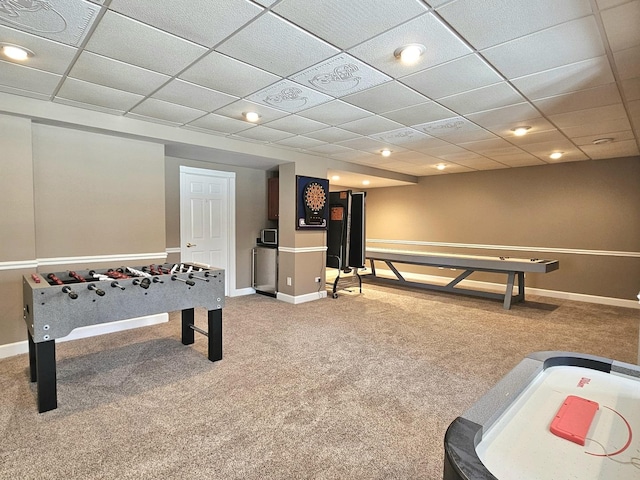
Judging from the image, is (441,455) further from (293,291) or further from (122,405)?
(293,291)

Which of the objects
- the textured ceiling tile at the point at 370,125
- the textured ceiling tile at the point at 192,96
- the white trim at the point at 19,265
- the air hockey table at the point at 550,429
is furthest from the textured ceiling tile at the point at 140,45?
the air hockey table at the point at 550,429

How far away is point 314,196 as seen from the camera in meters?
5.44

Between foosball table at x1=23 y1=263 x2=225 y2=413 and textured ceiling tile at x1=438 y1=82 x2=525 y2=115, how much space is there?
2627 mm

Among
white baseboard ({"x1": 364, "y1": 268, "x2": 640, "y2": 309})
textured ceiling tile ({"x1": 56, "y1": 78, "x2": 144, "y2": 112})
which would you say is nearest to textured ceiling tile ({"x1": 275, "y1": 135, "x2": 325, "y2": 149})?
textured ceiling tile ({"x1": 56, "y1": 78, "x2": 144, "y2": 112})

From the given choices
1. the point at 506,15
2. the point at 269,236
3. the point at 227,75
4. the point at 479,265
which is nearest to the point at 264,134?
the point at 227,75

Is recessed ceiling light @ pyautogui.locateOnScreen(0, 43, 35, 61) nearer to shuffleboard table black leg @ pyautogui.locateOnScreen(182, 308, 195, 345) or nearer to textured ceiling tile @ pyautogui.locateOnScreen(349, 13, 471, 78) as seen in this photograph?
textured ceiling tile @ pyautogui.locateOnScreen(349, 13, 471, 78)

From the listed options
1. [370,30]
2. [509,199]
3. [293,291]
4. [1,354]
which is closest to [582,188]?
[509,199]

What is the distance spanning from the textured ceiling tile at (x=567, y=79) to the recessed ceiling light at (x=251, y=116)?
91.5 inches

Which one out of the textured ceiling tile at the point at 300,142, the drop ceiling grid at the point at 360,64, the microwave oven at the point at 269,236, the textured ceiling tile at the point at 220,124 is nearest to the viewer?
the drop ceiling grid at the point at 360,64

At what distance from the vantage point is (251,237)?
19.8ft

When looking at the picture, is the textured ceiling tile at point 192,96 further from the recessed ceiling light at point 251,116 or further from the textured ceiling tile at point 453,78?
the textured ceiling tile at point 453,78

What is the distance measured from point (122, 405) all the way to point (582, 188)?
22.9 feet

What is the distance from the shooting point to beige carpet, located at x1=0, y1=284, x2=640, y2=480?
182cm

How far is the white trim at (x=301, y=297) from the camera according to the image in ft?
17.4
